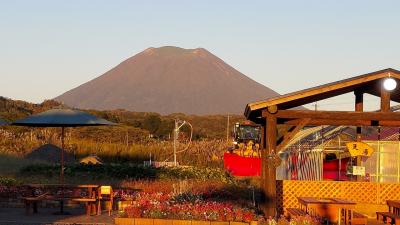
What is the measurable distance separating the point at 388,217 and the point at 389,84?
3.22 meters

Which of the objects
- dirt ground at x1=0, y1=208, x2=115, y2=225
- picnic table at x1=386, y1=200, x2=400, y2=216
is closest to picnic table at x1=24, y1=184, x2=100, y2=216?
dirt ground at x1=0, y1=208, x2=115, y2=225

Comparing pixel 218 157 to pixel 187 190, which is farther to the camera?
pixel 218 157

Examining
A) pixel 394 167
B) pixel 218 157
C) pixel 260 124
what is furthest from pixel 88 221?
pixel 218 157

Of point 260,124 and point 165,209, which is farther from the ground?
point 260,124

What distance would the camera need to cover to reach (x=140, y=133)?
6209cm

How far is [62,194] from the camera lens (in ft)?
60.2

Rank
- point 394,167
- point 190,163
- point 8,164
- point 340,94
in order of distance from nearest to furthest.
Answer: point 340,94, point 394,167, point 8,164, point 190,163

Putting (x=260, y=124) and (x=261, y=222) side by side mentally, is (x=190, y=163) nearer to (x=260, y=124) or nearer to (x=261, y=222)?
(x=260, y=124)

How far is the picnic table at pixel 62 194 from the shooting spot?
1708cm

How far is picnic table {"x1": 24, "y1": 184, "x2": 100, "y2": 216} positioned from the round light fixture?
7.44 m

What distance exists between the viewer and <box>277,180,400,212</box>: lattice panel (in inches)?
778

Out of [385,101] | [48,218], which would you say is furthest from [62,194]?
[385,101]

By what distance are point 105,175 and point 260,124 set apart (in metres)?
6.95

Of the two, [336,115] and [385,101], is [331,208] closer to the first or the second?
[336,115]
